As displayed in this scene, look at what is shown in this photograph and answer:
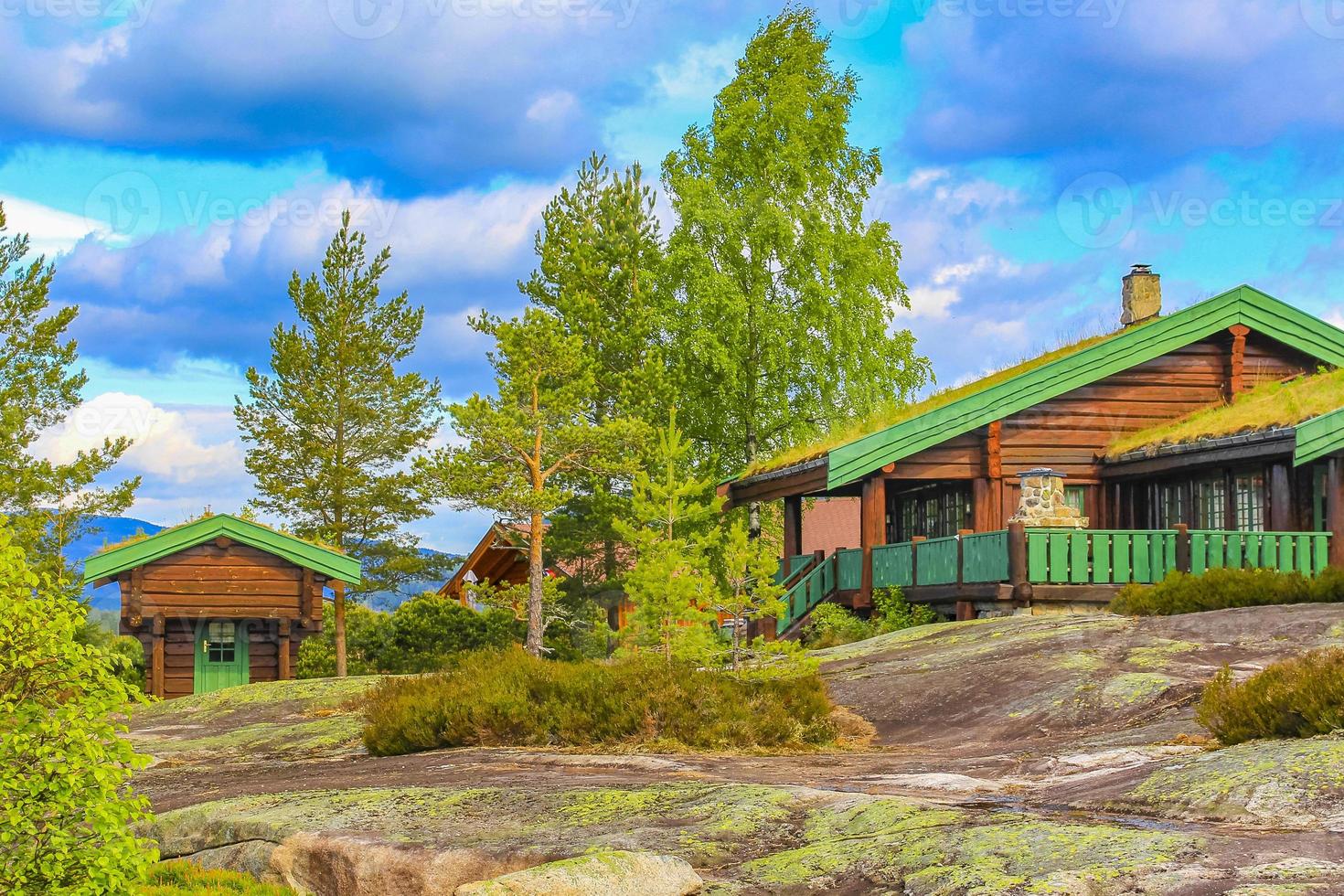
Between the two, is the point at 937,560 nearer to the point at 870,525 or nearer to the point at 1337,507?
the point at 870,525

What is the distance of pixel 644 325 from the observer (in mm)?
35688

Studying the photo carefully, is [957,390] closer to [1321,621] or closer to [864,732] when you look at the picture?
[1321,621]

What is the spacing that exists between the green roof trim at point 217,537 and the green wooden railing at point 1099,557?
45.1ft

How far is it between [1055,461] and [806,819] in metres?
20.3

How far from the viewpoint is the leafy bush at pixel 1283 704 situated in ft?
30.3

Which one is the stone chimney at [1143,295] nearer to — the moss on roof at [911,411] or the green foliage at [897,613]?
the moss on roof at [911,411]

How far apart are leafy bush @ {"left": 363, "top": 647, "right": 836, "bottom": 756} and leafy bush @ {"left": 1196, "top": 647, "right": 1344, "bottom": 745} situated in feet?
14.0

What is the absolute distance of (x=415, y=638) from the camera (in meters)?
35.0

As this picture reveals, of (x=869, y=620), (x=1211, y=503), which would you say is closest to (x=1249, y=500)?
(x=1211, y=503)

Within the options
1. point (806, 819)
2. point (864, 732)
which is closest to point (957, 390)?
point (864, 732)

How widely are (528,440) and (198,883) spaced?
16.8 m

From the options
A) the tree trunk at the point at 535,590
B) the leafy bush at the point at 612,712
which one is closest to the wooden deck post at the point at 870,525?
the tree trunk at the point at 535,590

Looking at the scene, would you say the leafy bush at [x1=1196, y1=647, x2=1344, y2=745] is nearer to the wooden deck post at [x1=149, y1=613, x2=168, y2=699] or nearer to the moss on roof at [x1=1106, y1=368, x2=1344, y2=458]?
the moss on roof at [x1=1106, y1=368, x2=1344, y2=458]

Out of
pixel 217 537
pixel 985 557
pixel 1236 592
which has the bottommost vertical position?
pixel 1236 592
